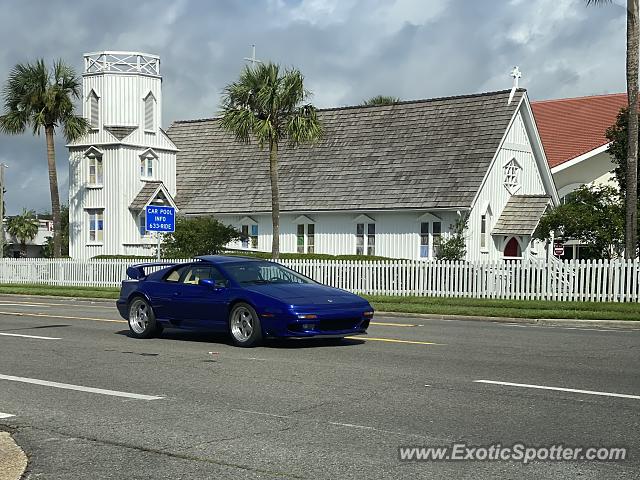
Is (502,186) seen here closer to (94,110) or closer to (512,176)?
(512,176)

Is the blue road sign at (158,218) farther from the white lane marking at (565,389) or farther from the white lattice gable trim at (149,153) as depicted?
the white lane marking at (565,389)

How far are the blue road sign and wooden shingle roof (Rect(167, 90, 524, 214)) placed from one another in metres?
13.0

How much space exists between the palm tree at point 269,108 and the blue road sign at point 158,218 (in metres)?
4.21

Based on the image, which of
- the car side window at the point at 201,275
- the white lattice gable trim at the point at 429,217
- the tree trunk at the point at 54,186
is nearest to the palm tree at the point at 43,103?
the tree trunk at the point at 54,186

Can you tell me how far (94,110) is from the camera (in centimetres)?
5084

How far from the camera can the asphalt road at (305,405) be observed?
7.39m

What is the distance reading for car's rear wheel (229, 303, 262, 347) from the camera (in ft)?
49.4

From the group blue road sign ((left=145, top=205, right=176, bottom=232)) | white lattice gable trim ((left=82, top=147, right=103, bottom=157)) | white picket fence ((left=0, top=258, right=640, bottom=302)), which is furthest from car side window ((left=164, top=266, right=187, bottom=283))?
white lattice gable trim ((left=82, top=147, right=103, bottom=157))

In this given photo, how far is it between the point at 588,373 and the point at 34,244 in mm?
88246

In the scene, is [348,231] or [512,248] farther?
[348,231]

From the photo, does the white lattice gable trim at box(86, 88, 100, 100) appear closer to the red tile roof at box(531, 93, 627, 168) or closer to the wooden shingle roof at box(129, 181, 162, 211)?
the wooden shingle roof at box(129, 181, 162, 211)

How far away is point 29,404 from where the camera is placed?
33.3ft

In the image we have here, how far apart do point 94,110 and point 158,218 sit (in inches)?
734

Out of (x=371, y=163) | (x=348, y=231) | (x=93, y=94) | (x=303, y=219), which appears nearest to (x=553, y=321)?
(x=348, y=231)
